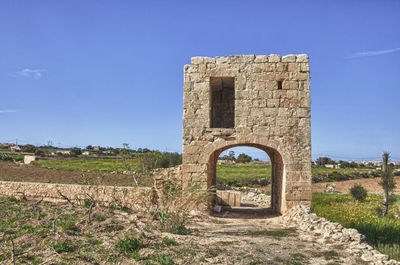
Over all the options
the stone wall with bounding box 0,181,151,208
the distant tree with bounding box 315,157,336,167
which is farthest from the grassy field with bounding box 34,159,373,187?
the distant tree with bounding box 315,157,336,167

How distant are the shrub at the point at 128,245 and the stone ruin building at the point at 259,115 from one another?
440cm

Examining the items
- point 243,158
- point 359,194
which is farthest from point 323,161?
point 359,194

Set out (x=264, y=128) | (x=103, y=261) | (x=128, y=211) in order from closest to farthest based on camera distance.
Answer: (x=103, y=261) < (x=128, y=211) < (x=264, y=128)

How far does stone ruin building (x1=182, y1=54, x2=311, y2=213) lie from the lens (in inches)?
389

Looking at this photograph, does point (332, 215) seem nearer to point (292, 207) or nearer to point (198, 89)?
point (292, 207)

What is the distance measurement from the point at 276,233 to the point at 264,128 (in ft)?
10.9

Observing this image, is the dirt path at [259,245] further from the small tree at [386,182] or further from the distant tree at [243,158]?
the distant tree at [243,158]

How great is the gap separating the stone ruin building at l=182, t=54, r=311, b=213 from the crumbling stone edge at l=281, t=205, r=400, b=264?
792mm

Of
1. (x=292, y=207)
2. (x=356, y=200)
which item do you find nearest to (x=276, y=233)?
(x=292, y=207)

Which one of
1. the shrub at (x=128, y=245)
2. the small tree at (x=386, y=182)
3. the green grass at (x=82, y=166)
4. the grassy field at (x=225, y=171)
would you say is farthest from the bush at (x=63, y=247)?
the green grass at (x=82, y=166)

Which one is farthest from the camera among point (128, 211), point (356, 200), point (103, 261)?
point (356, 200)

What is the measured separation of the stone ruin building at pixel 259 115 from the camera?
389 inches

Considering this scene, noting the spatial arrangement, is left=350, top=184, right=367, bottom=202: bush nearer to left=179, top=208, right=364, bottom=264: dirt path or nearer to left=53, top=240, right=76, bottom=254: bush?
left=179, top=208, right=364, bottom=264: dirt path

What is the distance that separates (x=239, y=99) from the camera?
10109 mm
